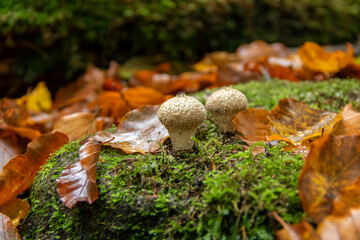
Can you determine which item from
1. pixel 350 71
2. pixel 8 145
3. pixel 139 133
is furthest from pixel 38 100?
pixel 350 71

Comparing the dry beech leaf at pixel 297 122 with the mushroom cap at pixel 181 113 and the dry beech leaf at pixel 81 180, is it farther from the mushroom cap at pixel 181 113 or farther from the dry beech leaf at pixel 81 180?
the dry beech leaf at pixel 81 180

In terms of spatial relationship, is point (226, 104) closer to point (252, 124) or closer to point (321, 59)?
point (252, 124)

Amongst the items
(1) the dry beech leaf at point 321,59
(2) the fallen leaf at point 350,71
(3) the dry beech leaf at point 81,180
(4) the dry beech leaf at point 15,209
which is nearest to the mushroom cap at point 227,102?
(3) the dry beech leaf at point 81,180

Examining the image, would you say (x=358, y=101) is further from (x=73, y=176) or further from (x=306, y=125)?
(x=73, y=176)

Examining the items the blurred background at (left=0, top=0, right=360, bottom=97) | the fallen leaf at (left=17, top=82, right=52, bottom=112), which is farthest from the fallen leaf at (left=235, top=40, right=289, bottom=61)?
the fallen leaf at (left=17, top=82, right=52, bottom=112)

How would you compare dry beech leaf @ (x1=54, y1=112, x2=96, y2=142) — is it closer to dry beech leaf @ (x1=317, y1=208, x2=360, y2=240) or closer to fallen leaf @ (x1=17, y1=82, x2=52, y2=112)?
fallen leaf @ (x1=17, y1=82, x2=52, y2=112)

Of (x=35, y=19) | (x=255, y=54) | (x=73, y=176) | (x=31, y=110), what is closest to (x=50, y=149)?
(x=73, y=176)
